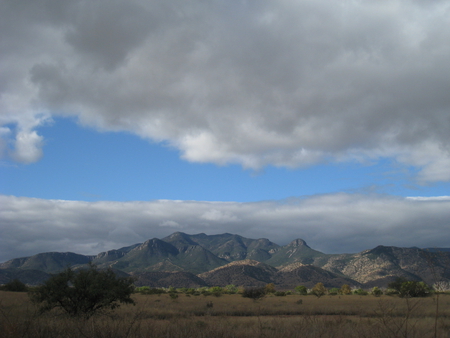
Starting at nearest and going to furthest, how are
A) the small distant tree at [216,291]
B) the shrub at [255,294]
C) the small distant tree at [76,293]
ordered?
the small distant tree at [76,293] → the shrub at [255,294] → the small distant tree at [216,291]

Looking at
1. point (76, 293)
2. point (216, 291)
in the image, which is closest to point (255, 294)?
point (216, 291)

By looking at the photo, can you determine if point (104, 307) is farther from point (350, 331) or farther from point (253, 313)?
point (350, 331)

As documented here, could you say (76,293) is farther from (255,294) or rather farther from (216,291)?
(216,291)

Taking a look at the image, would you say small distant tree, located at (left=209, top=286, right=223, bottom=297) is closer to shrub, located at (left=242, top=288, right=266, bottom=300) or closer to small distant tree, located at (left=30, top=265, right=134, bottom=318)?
shrub, located at (left=242, top=288, right=266, bottom=300)

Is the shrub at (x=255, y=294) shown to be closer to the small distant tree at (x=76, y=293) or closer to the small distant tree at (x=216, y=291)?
the small distant tree at (x=216, y=291)

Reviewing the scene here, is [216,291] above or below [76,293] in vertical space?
below

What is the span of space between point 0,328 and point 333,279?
186169mm

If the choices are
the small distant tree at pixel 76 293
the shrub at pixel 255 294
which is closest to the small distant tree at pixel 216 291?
the shrub at pixel 255 294

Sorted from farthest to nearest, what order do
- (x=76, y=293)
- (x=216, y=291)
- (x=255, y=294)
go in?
1. (x=216, y=291)
2. (x=255, y=294)
3. (x=76, y=293)

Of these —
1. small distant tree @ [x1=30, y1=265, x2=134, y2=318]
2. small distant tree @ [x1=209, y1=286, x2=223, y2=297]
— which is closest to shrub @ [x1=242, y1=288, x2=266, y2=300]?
small distant tree @ [x1=209, y1=286, x2=223, y2=297]

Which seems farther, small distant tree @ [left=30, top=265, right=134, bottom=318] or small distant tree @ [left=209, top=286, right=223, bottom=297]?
small distant tree @ [left=209, top=286, right=223, bottom=297]

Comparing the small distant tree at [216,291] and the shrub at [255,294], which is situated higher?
the shrub at [255,294]

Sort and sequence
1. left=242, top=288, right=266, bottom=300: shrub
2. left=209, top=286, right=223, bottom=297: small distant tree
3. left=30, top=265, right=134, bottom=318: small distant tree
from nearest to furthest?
left=30, top=265, right=134, bottom=318: small distant tree
left=242, top=288, right=266, bottom=300: shrub
left=209, top=286, right=223, bottom=297: small distant tree

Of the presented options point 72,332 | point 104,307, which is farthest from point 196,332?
point 104,307
